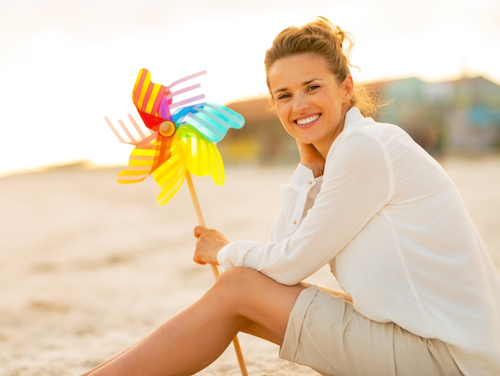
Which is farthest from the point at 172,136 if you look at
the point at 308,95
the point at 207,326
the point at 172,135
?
the point at 207,326

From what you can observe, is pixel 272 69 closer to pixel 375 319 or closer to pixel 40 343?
pixel 375 319

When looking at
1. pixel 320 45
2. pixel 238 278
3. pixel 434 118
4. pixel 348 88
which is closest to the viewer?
pixel 238 278

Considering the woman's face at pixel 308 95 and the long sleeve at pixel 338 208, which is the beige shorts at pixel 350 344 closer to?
the long sleeve at pixel 338 208

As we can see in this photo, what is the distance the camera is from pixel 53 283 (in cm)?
492

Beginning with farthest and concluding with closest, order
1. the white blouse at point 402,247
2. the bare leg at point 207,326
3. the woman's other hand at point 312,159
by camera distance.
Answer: the woman's other hand at point 312,159, the bare leg at point 207,326, the white blouse at point 402,247

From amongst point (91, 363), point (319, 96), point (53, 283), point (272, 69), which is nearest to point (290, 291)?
point (319, 96)

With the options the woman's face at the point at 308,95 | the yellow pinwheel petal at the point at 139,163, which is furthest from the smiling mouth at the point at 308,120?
the yellow pinwheel petal at the point at 139,163

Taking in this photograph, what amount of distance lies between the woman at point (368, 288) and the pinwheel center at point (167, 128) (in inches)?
25.3

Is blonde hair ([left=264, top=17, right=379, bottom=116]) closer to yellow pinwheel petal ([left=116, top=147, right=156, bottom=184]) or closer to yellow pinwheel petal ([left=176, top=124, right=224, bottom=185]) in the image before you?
yellow pinwheel petal ([left=176, top=124, right=224, bottom=185])

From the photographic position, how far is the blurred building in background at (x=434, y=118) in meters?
17.3

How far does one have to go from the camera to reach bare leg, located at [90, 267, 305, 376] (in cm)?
152

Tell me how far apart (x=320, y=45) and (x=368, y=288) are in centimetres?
85

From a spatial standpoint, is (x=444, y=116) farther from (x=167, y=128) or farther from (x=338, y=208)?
(x=338, y=208)

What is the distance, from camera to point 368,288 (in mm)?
1438
